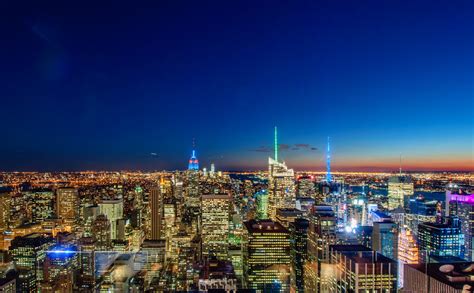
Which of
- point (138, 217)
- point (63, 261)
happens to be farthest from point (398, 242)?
point (138, 217)

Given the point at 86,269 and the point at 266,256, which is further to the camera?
the point at 266,256

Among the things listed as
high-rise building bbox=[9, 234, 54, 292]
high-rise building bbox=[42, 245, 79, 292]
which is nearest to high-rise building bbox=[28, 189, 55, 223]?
high-rise building bbox=[9, 234, 54, 292]

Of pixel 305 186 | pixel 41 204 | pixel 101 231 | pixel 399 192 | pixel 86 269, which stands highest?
pixel 399 192

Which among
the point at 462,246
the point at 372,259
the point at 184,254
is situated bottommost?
the point at 184,254

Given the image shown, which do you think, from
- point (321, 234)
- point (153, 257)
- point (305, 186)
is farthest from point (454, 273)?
point (305, 186)

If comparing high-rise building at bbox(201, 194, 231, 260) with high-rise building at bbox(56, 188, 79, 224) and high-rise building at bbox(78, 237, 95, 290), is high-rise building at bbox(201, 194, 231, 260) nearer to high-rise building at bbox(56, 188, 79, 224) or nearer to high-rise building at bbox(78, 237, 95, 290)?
high-rise building at bbox(56, 188, 79, 224)

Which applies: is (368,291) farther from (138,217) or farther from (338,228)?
(138,217)

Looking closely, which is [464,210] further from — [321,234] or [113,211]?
[113,211]
